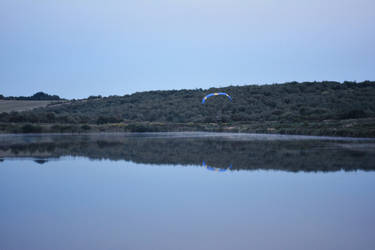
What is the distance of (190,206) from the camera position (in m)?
5.30

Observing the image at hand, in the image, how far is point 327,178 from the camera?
7508mm

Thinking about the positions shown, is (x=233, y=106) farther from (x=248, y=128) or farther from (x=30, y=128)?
(x=30, y=128)

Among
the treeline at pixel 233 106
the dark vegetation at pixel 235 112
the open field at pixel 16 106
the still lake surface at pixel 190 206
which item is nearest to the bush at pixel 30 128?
the dark vegetation at pixel 235 112

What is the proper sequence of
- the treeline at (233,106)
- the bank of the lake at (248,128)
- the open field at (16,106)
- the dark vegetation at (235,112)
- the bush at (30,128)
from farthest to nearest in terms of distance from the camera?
the open field at (16,106) → the treeline at (233,106) → the bush at (30,128) → the dark vegetation at (235,112) → the bank of the lake at (248,128)

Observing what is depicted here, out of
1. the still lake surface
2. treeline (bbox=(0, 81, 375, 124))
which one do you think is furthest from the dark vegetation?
the still lake surface

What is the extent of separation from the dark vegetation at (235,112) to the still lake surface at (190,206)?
13258 mm

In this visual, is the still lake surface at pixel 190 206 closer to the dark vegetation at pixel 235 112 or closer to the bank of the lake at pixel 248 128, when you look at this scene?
the bank of the lake at pixel 248 128

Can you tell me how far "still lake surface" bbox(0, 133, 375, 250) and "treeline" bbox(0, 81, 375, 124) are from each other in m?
21.0

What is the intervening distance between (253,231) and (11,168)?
7.02 m

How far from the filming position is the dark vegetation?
90.2 ft

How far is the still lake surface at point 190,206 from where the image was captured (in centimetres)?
394

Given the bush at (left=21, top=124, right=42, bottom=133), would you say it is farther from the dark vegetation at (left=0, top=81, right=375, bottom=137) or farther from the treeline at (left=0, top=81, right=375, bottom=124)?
the treeline at (left=0, top=81, right=375, bottom=124)

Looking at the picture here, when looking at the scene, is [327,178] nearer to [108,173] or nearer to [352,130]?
[108,173]

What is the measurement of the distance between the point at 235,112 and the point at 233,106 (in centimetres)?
196
